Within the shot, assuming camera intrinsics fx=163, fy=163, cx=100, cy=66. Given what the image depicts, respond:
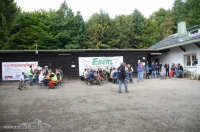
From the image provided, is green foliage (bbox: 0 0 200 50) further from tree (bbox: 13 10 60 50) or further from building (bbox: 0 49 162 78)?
building (bbox: 0 49 162 78)

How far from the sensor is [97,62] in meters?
16.2

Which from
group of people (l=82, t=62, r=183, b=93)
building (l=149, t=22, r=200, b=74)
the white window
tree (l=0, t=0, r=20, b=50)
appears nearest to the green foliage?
tree (l=0, t=0, r=20, b=50)

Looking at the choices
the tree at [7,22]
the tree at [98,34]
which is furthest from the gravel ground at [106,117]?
the tree at [98,34]

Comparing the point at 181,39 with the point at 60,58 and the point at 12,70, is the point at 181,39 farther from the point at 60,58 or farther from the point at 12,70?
the point at 12,70

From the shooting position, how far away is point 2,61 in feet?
48.1

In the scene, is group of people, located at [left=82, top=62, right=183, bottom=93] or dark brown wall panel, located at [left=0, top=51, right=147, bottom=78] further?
dark brown wall panel, located at [left=0, top=51, right=147, bottom=78]

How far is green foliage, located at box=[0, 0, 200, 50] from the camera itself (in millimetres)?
26250

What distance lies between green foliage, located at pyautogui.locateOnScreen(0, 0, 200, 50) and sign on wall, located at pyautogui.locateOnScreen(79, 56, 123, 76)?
43.8ft

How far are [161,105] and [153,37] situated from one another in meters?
29.7

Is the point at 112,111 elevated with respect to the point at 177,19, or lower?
lower

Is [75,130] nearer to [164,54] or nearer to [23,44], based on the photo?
[164,54]

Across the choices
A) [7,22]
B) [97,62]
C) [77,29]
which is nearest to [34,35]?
[7,22]

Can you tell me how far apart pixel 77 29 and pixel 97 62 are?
54.1ft

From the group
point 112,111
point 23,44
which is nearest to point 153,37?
point 23,44
